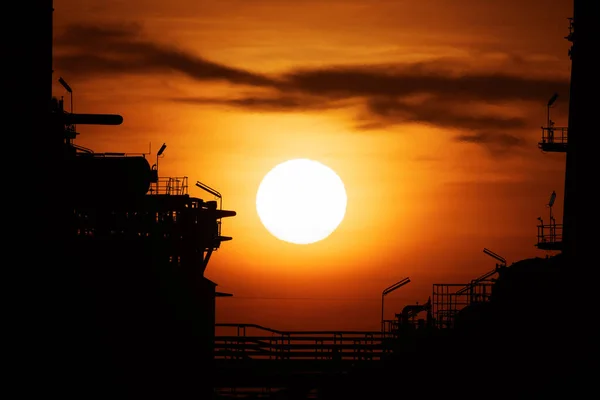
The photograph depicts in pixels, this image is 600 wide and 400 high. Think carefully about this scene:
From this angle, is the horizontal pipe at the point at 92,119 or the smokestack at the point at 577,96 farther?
the smokestack at the point at 577,96

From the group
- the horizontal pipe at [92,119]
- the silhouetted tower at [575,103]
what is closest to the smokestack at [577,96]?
the silhouetted tower at [575,103]

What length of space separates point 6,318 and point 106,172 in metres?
15.3

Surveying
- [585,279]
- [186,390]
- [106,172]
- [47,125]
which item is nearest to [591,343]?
[585,279]

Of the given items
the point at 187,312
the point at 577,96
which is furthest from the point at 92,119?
the point at 577,96

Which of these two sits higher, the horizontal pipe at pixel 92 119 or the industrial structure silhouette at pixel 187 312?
the horizontal pipe at pixel 92 119

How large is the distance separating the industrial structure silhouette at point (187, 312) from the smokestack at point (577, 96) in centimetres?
13

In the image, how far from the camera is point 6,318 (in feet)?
133

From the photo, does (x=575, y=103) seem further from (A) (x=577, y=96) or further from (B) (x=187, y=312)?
(B) (x=187, y=312)

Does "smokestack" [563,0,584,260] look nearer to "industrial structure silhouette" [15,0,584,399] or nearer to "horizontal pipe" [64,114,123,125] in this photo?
"industrial structure silhouette" [15,0,584,399]

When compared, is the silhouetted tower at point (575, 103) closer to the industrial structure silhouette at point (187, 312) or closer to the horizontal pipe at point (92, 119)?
the industrial structure silhouette at point (187, 312)

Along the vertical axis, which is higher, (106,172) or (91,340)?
(106,172)

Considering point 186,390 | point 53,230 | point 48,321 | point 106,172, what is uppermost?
point 106,172

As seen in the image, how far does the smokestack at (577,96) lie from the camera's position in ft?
181

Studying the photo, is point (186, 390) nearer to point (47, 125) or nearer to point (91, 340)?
point (91, 340)
